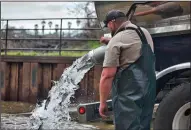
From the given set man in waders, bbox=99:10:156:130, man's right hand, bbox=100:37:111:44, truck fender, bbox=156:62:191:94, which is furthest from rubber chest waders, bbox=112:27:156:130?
man's right hand, bbox=100:37:111:44

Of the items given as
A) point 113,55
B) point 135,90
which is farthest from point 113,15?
point 135,90

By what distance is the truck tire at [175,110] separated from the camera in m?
3.23

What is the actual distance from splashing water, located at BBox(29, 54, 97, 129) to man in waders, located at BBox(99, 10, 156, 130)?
0.22 metres

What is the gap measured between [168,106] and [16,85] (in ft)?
3.71

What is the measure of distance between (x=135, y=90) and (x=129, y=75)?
0.11 m

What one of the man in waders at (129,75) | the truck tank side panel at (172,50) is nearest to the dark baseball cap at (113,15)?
the man in waders at (129,75)

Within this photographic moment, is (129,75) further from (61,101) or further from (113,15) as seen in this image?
(61,101)

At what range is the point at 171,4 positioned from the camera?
10.0ft

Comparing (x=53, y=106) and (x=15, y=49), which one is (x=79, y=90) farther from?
(x=15, y=49)

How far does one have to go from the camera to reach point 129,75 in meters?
3.00

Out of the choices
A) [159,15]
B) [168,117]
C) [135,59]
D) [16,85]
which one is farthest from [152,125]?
[16,85]

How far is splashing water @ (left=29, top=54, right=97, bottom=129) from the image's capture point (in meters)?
3.20

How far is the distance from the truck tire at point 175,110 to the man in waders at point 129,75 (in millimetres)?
242

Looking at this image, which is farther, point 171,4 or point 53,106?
point 53,106
